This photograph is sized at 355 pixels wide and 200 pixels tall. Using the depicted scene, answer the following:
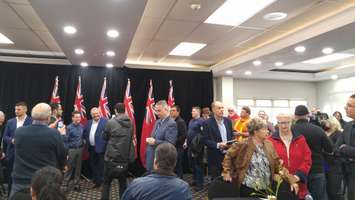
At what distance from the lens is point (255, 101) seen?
9.77 m

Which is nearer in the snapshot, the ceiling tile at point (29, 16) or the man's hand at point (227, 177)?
the man's hand at point (227, 177)

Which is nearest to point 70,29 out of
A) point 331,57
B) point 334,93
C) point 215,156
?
point 215,156

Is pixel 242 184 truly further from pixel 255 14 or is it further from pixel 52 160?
pixel 255 14

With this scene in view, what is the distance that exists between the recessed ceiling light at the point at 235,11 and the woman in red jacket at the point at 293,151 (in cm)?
166

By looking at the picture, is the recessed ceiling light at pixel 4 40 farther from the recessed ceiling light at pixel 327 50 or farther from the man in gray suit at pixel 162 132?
the recessed ceiling light at pixel 327 50

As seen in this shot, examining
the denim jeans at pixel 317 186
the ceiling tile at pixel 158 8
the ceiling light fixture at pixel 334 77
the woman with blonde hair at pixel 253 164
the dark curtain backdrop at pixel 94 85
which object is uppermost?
the ceiling tile at pixel 158 8

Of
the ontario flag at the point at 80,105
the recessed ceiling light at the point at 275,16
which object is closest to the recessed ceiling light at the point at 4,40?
the ontario flag at the point at 80,105

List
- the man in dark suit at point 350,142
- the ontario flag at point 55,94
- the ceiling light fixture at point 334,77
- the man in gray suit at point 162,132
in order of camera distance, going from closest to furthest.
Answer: the man in dark suit at point 350,142 < the man in gray suit at point 162,132 < the ontario flag at point 55,94 < the ceiling light fixture at point 334,77

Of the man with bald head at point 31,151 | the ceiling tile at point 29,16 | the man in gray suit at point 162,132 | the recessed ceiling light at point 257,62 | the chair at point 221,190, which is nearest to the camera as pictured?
the chair at point 221,190

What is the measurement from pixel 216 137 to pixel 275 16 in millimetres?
1915

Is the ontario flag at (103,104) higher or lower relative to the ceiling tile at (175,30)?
lower

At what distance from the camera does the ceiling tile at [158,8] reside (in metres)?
3.89

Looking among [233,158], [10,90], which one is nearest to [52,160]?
[233,158]

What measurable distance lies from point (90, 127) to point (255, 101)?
561 cm
